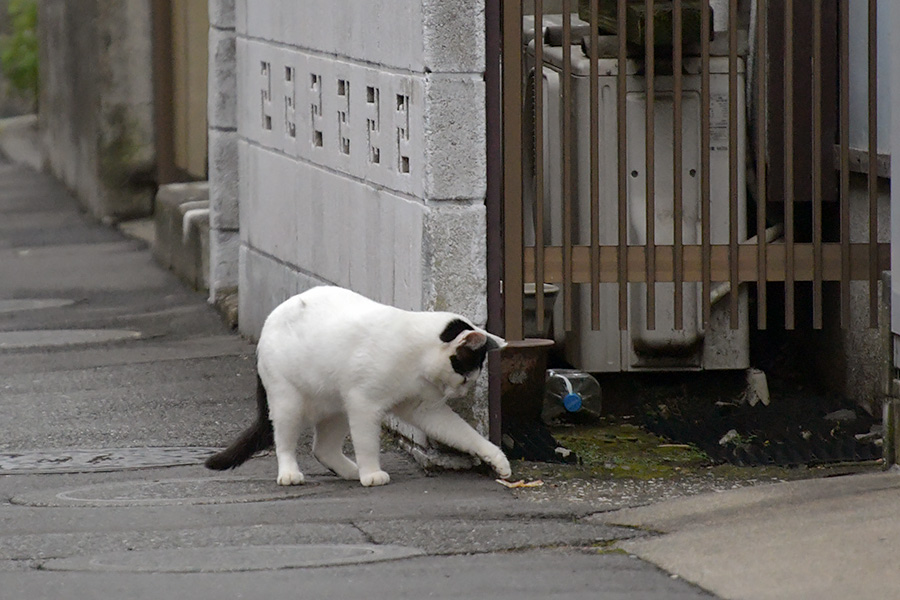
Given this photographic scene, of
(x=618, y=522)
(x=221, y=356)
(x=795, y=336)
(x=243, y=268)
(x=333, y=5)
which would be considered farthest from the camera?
(x=243, y=268)

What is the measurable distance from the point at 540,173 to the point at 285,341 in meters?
1.32

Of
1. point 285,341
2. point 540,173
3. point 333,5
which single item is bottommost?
point 285,341

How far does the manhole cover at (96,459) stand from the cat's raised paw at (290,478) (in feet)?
2.58

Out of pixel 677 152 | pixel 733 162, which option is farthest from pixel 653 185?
pixel 733 162

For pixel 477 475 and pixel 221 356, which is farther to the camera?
pixel 221 356

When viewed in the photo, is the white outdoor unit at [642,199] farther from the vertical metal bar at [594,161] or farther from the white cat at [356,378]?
the white cat at [356,378]

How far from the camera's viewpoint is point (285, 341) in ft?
23.8

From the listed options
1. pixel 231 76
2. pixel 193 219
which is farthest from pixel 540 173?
pixel 193 219

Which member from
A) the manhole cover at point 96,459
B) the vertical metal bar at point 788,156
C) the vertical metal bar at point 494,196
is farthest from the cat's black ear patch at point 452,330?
the manhole cover at point 96,459

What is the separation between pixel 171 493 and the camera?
7.33m

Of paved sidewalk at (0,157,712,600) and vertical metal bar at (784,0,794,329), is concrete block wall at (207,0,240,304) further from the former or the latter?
vertical metal bar at (784,0,794,329)

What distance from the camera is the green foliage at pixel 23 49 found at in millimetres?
23062

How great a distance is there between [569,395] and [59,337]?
4437mm

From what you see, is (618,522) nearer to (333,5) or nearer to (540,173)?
(540,173)
